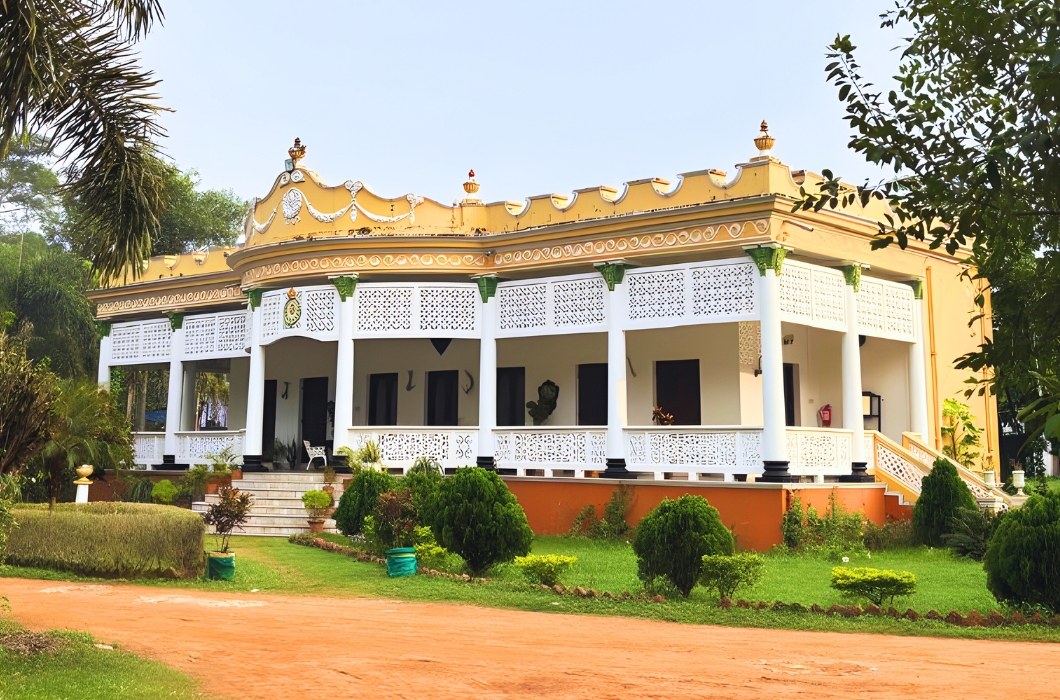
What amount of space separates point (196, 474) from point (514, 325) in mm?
6702

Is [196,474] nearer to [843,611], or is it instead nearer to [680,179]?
[680,179]

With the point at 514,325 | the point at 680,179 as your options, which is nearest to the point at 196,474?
the point at 514,325

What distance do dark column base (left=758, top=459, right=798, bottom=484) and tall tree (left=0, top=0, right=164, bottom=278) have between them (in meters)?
9.04

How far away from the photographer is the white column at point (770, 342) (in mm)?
14992

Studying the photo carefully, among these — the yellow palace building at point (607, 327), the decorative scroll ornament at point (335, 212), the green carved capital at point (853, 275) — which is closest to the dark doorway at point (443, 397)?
the yellow palace building at point (607, 327)

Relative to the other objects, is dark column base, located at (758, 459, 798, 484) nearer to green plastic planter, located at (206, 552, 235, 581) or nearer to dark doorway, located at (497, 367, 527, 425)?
dark doorway, located at (497, 367, 527, 425)

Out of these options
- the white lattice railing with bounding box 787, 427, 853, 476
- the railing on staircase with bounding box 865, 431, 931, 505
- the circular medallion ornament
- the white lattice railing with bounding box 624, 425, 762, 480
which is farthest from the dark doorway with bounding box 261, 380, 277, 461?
the railing on staircase with bounding box 865, 431, 931, 505

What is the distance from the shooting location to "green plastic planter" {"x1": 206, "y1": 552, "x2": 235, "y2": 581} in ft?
40.9

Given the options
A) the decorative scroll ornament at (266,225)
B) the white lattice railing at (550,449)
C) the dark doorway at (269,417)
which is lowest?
the white lattice railing at (550,449)

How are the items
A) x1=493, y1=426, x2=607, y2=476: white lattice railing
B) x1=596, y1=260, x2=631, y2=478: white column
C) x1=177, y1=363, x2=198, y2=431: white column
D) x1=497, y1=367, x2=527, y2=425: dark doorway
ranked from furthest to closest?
x1=177, y1=363, x2=198, y2=431: white column
x1=497, y1=367, x2=527, y2=425: dark doorway
x1=493, y1=426, x2=607, y2=476: white lattice railing
x1=596, y1=260, x2=631, y2=478: white column

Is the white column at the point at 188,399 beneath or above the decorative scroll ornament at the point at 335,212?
beneath

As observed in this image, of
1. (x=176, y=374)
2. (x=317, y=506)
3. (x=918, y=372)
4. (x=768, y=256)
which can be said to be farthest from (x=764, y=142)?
(x=176, y=374)

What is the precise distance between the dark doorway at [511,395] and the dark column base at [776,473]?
21.1ft

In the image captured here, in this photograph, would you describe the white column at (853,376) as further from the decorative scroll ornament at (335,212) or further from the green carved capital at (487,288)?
the decorative scroll ornament at (335,212)
